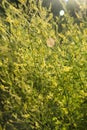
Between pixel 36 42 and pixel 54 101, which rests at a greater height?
pixel 36 42

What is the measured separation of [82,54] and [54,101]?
0.41 metres

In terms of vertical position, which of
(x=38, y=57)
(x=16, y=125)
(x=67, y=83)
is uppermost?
(x=38, y=57)

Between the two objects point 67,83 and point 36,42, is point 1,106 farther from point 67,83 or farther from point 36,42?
point 67,83

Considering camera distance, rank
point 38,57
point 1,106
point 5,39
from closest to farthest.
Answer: point 38,57 → point 5,39 → point 1,106

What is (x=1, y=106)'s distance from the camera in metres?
3.31

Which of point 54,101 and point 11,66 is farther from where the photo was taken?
point 11,66

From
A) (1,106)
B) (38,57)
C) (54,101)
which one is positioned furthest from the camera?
(1,106)

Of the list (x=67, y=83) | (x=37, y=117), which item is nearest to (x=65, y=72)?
(x=67, y=83)

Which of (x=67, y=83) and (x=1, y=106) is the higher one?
(x=67, y=83)

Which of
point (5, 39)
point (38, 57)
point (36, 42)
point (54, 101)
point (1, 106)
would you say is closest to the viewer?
point (54, 101)

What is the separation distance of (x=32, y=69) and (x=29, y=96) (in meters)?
0.20

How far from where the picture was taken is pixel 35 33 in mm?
2816

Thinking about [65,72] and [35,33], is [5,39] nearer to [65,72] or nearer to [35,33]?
[35,33]

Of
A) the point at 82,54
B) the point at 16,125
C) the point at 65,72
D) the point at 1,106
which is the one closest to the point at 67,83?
the point at 65,72
